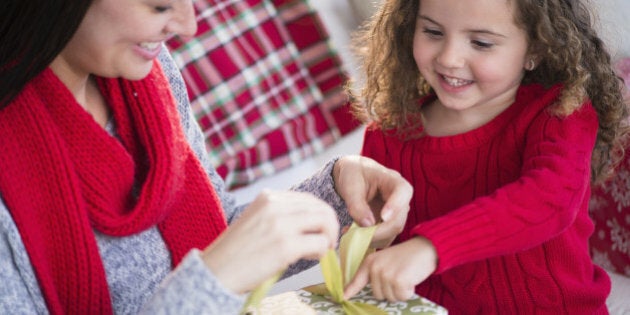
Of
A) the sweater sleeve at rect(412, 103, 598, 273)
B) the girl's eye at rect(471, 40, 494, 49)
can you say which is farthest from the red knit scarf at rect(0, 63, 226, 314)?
the girl's eye at rect(471, 40, 494, 49)

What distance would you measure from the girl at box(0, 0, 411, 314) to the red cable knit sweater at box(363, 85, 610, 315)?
0.37ft

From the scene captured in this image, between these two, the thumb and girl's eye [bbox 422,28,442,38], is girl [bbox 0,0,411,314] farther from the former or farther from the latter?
girl's eye [bbox 422,28,442,38]

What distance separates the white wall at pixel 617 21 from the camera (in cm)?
152

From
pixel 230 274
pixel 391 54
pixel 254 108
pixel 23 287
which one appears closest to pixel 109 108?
pixel 23 287

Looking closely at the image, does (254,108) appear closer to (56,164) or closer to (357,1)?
(357,1)

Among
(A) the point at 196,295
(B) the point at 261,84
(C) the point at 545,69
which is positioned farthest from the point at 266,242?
(B) the point at 261,84

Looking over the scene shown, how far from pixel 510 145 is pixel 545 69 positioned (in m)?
0.14

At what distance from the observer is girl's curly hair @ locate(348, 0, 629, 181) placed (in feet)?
3.75

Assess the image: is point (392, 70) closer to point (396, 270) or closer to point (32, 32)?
point (396, 270)

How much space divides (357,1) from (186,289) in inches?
58.9

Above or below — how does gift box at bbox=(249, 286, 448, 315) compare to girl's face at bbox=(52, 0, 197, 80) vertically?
below

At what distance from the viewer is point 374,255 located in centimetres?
95

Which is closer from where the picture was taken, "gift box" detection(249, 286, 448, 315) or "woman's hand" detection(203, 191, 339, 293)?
"woman's hand" detection(203, 191, 339, 293)

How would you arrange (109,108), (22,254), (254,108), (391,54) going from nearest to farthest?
(22,254) → (109,108) → (391,54) → (254,108)
